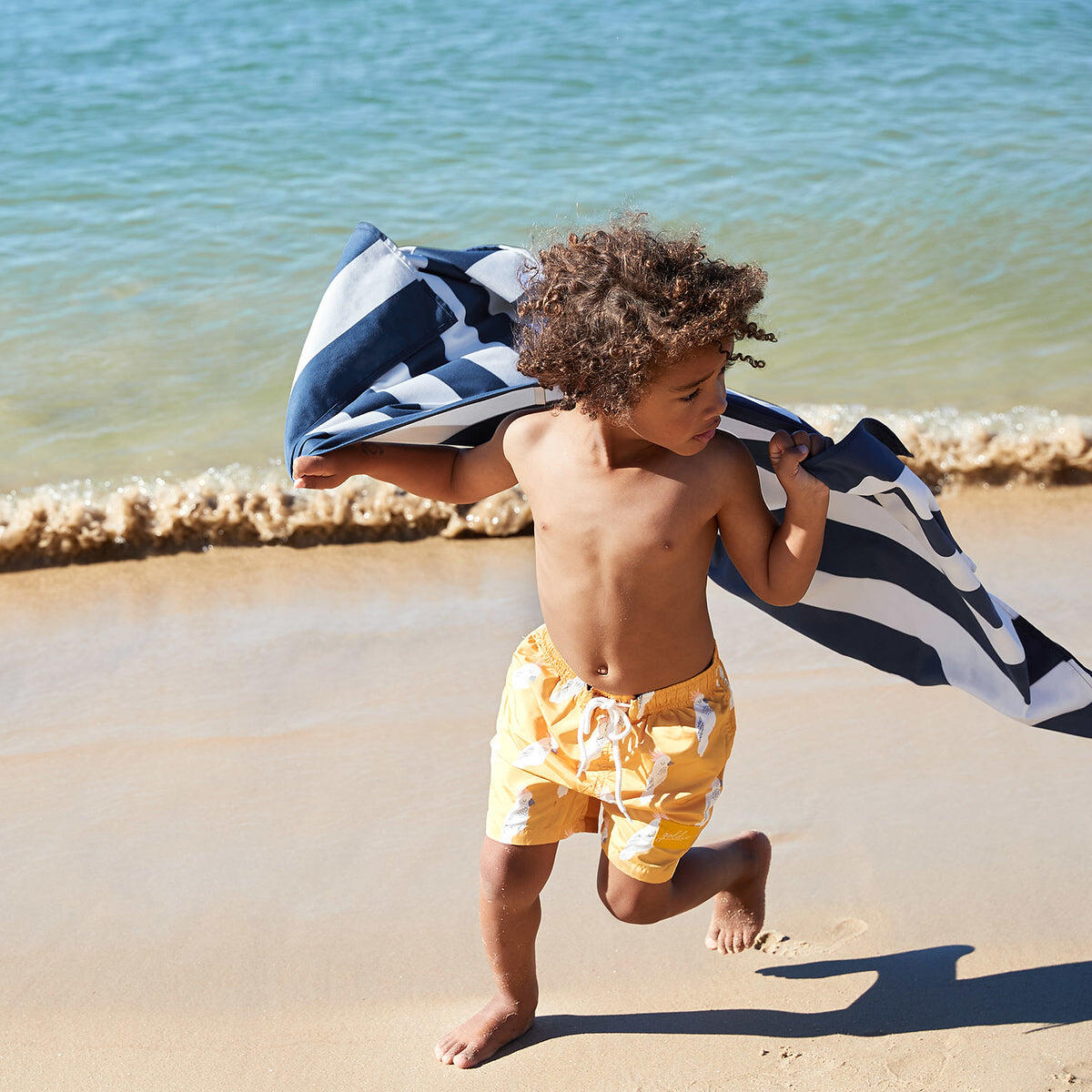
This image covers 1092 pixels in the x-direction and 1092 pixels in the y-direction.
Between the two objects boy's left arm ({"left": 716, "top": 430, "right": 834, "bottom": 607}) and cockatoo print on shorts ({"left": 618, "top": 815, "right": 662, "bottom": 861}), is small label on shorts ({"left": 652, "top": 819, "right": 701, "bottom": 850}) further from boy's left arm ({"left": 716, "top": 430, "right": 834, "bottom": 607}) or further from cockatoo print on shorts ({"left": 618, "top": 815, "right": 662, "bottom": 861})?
boy's left arm ({"left": 716, "top": 430, "right": 834, "bottom": 607})

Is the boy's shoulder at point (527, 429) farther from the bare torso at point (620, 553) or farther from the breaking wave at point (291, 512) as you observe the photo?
the breaking wave at point (291, 512)

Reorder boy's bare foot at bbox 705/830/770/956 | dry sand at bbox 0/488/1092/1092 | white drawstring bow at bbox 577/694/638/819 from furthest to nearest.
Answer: boy's bare foot at bbox 705/830/770/956 < dry sand at bbox 0/488/1092/1092 < white drawstring bow at bbox 577/694/638/819

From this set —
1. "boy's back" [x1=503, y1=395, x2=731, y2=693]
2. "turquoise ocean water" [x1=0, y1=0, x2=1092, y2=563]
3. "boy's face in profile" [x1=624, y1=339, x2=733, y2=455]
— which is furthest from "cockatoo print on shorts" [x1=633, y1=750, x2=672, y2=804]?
"turquoise ocean water" [x1=0, y1=0, x2=1092, y2=563]

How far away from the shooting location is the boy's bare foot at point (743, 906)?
2230mm

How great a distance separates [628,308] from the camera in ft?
5.44

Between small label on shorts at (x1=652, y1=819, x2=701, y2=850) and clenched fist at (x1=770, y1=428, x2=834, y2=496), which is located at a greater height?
clenched fist at (x1=770, y1=428, x2=834, y2=496)

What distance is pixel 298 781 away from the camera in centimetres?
272

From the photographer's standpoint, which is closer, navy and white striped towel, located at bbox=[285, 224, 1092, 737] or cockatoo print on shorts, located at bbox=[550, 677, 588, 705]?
cockatoo print on shorts, located at bbox=[550, 677, 588, 705]

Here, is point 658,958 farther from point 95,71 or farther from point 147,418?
point 95,71

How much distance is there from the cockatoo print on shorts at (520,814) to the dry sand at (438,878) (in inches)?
15.2

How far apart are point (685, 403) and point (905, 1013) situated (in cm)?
116

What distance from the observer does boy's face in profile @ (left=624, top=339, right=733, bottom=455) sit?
66.7 inches

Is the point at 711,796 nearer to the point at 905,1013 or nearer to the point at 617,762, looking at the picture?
the point at 617,762

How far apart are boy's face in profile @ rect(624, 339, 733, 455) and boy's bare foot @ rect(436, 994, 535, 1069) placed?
→ 99 centimetres
